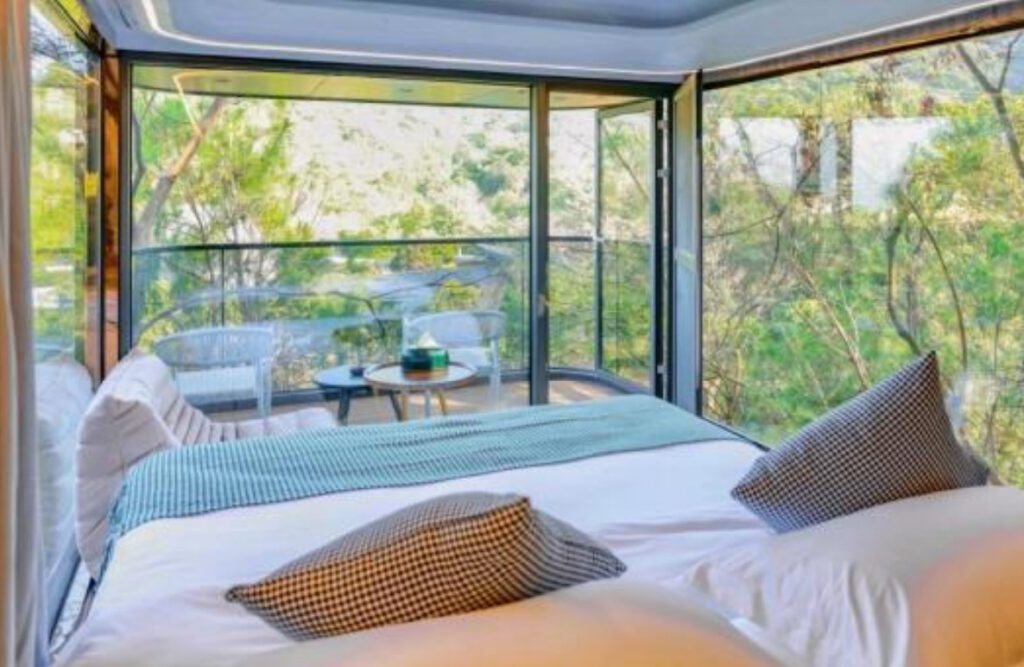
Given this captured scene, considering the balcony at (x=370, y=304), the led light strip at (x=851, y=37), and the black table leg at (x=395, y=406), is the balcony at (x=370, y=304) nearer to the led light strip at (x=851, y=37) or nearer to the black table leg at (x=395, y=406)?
the black table leg at (x=395, y=406)

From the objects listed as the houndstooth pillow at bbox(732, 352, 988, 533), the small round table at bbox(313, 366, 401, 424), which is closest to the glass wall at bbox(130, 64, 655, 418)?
the small round table at bbox(313, 366, 401, 424)

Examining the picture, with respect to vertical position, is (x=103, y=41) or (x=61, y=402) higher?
(x=103, y=41)

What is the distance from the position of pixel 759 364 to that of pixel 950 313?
4.28 feet

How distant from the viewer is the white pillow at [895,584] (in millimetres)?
1345

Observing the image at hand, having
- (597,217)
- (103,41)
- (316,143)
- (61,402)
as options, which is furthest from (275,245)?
(597,217)

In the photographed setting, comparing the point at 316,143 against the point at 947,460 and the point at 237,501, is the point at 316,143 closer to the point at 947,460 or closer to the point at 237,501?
the point at 237,501

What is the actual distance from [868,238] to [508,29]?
6.39ft

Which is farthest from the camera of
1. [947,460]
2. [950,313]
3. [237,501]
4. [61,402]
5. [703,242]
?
[703,242]

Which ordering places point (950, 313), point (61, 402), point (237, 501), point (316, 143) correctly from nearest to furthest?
point (237, 501) < point (61, 402) < point (950, 313) < point (316, 143)

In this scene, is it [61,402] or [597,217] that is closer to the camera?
[61,402]

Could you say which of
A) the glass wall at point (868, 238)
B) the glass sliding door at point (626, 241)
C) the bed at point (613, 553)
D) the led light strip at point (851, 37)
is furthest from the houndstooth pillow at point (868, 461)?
the glass sliding door at point (626, 241)

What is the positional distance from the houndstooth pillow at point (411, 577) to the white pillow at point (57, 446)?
6.47 ft

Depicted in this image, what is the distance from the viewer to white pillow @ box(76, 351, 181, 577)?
9.29 feet

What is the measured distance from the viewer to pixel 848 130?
4016 mm
